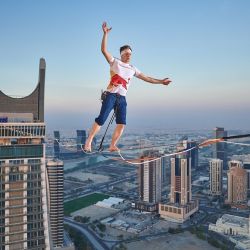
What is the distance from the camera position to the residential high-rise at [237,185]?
23.4 metres

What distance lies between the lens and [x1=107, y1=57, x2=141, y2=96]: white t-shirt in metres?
2.28

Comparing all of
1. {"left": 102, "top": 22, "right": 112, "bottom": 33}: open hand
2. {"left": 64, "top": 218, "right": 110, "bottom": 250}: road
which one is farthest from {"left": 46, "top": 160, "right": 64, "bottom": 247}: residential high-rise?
{"left": 102, "top": 22, "right": 112, "bottom": 33}: open hand

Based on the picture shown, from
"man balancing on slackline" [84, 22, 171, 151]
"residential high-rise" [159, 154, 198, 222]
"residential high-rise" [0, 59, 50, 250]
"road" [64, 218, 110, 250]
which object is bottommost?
"road" [64, 218, 110, 250]

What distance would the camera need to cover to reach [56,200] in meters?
14.4

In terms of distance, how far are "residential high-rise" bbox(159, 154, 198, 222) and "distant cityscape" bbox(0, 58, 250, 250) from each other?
0.06 meters

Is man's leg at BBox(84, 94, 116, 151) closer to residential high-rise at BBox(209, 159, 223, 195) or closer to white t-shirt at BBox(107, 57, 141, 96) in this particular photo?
white t-shirt at BBox(107, 57, 141, 96)

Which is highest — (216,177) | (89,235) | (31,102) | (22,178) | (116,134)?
(31,102)

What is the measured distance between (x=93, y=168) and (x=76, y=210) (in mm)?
16392

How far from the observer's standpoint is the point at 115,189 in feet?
91.8

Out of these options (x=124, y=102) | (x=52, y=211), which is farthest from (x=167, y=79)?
(x=52, y=211)

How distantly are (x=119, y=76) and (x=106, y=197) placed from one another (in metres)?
24.1

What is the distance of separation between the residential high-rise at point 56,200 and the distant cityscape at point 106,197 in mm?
40

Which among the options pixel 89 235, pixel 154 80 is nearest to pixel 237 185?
pixel 89 235

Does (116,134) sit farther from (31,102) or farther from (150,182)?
(150,182)
